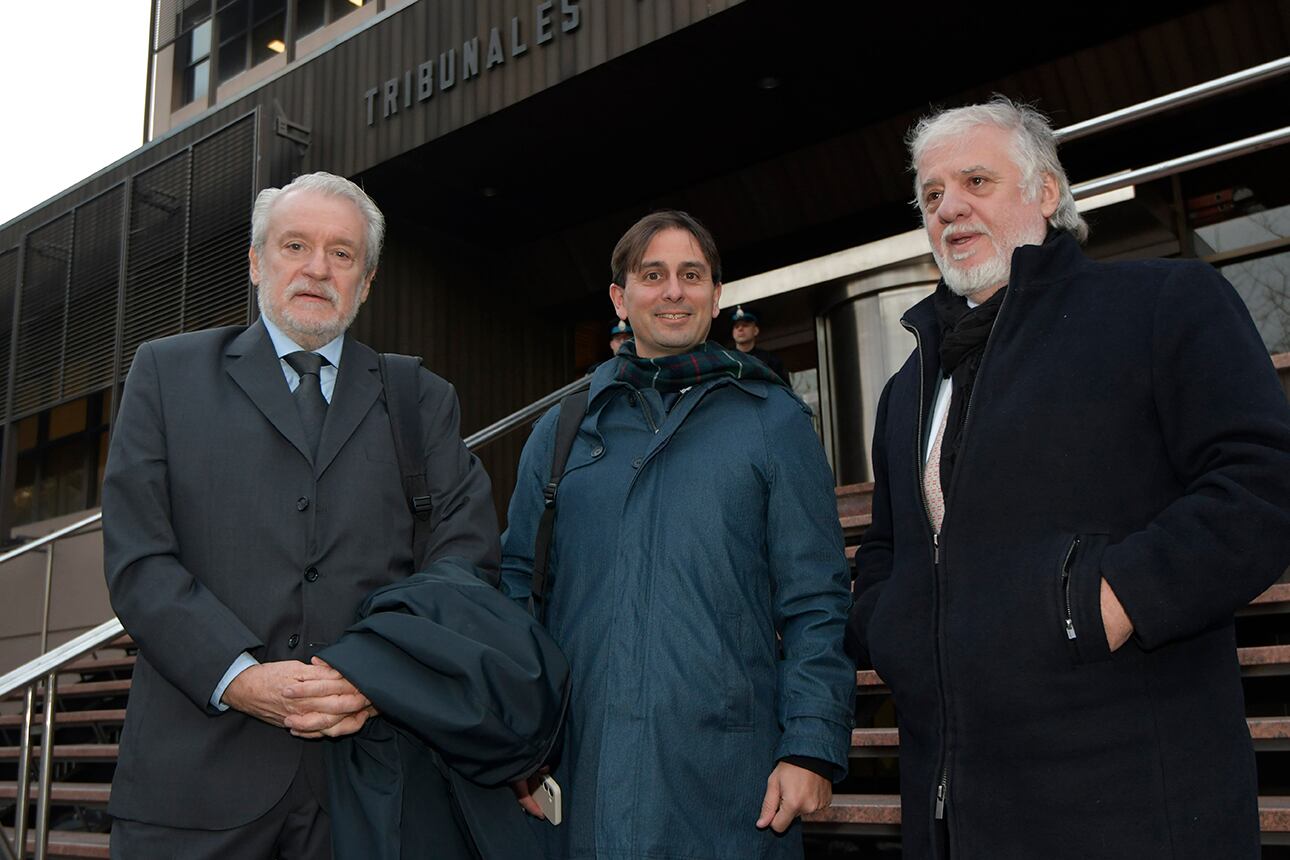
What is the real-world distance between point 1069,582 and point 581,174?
8.45 meters

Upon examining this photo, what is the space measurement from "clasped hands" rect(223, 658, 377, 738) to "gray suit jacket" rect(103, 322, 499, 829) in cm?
6

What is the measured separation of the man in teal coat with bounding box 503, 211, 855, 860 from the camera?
7.42 feet

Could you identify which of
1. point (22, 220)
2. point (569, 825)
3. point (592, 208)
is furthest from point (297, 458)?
point (22, 220)

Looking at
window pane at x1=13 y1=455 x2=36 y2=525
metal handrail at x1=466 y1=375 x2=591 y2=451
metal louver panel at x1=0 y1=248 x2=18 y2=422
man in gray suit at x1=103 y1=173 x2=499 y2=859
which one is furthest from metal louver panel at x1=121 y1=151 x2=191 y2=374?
man in gray suit at x1=103 y1=173 x2=499 y2=859

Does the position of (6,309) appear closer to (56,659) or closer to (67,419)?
(67,419)

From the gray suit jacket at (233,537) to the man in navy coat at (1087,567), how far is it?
0.98m

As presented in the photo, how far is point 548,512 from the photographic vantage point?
8.70 feet

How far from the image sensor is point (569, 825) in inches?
93.7

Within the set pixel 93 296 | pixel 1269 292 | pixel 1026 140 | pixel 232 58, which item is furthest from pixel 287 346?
pixel 232 58

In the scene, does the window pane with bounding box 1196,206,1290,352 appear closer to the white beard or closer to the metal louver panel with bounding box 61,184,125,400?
the white beard

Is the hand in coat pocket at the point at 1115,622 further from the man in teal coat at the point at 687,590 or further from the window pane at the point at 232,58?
the window pane at the point at 232,58

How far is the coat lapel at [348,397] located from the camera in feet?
7.63

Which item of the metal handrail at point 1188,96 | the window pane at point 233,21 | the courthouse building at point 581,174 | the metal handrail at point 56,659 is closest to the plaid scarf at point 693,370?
the metal handrail at point 56,659

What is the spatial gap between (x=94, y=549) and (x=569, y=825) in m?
9.48
